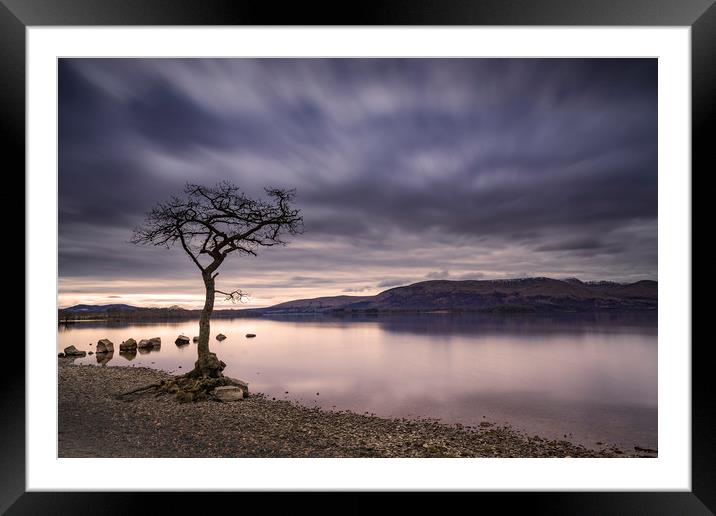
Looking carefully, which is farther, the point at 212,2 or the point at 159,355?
the point at 159,355

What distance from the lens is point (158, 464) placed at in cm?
186

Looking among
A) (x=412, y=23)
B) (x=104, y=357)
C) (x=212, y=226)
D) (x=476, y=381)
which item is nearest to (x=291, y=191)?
(x=212, y=226)

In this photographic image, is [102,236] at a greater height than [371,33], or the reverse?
[371,33]

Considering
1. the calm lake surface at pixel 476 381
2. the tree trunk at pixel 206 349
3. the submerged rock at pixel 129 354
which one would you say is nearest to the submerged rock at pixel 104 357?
the calm lake surface at pixel 476 381

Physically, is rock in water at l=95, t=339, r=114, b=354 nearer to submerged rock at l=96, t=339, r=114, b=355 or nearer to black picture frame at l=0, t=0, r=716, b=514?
submerged rock at l=96, t=339, r=114, b=355

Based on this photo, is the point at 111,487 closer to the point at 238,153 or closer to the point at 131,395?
the point at 131,395

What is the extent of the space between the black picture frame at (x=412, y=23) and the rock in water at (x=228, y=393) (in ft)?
9.43

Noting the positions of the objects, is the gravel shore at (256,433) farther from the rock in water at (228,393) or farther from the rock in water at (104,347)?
the rock in water at (104,347)

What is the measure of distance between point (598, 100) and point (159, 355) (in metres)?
12.6

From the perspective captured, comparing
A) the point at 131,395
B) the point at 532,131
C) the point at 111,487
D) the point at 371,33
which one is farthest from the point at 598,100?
the point at 131,395

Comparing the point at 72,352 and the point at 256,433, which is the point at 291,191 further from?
the point at 72,352

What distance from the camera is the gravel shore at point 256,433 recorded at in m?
2.86

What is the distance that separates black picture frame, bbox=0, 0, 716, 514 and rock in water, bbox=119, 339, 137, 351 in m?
11.8

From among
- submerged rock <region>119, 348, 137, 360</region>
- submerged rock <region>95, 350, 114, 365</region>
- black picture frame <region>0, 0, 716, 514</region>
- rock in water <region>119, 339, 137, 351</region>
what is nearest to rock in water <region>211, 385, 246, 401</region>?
black picture frame <region>0, 0, 716, 514</region>
